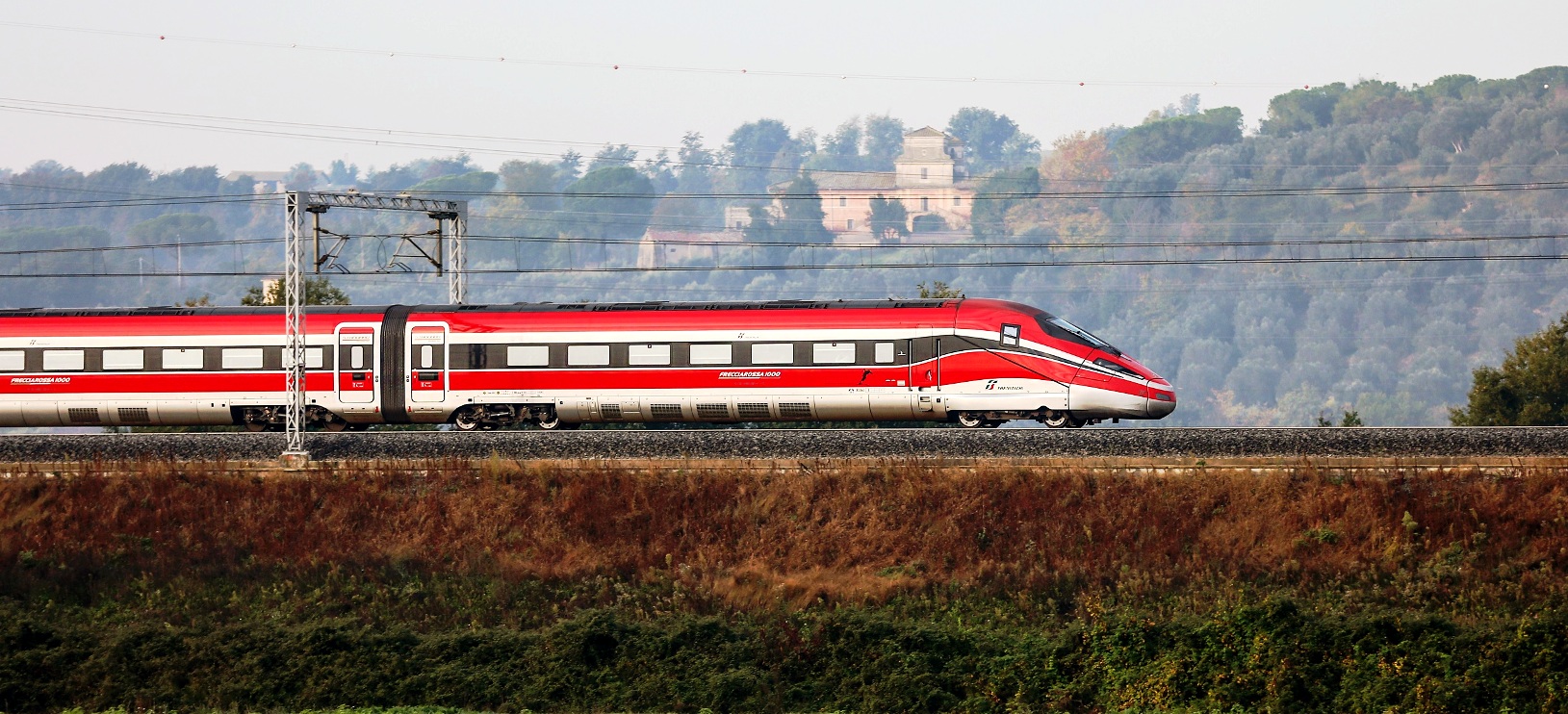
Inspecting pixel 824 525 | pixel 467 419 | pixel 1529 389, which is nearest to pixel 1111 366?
pixel 824 525

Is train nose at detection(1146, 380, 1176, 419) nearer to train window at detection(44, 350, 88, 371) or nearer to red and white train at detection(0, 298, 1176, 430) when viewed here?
red and white train at detection(0, 298, 1176, 430)

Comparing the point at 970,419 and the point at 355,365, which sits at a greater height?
the point at 355,365

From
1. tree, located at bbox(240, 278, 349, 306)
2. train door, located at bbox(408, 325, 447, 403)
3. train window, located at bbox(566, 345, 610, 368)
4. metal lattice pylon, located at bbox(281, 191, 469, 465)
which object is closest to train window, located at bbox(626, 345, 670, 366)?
train window, located at bbox(566, 345, 610, 368)

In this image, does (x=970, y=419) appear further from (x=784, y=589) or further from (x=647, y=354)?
(x=784, y=589)

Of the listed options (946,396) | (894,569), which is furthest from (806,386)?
(894,569)

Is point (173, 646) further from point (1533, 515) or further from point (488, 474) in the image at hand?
point (1533, 515)

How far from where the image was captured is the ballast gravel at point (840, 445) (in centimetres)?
3094

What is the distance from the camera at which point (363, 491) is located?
103ft

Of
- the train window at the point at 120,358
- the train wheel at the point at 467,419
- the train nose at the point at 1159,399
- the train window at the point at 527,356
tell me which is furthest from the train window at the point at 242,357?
the train nose at the point at 1159,399

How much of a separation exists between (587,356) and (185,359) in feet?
32.5

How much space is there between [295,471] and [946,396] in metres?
14.2

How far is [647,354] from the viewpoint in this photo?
37156 millimetres

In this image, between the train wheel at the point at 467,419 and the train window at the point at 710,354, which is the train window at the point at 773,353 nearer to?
the train window at the point at 710,354

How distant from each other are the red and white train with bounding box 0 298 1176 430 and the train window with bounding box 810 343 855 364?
4 centimetres
